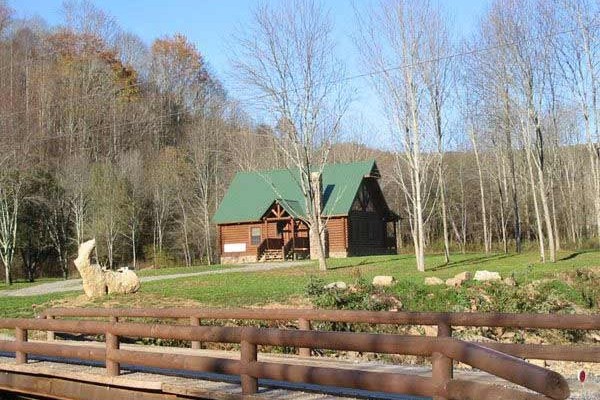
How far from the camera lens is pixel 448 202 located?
212 feet

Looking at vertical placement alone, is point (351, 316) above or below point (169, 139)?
below

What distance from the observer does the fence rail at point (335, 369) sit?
157 inches

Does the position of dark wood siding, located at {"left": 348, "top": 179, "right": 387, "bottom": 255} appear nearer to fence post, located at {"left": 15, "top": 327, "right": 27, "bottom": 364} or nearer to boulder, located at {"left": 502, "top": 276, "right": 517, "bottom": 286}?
boulder, located at {"left": 502, "top": 276, "right": 517, "bottom": 286}

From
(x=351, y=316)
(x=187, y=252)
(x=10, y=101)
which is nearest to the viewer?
(x=351, y=316)

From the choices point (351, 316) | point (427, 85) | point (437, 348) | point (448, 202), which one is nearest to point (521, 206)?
point (448, 202)

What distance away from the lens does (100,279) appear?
2061 centimetres

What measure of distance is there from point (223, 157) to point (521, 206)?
86.5ft

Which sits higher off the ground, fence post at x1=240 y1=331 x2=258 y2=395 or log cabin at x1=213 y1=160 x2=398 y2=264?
log cabin at x1=213 y1=160 x2=398 y2=264

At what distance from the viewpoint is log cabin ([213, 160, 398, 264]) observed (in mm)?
46469

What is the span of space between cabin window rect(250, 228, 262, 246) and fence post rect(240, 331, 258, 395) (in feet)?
136

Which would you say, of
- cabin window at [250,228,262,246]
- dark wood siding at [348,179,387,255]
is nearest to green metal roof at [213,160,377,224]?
cabin window at [250,228,262,246]

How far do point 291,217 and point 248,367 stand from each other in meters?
39.2

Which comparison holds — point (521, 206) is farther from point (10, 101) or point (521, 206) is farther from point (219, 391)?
point (219, 391)

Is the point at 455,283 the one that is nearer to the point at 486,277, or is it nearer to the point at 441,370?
the point at 486,277
